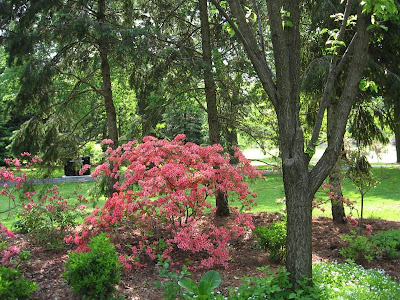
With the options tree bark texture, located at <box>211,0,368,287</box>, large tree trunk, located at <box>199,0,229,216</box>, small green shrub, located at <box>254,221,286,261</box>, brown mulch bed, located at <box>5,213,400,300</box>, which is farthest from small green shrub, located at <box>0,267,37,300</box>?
large tree trunk, located at <box>199,0,229,216</box>

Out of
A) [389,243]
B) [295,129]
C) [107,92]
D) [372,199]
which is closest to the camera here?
[295,129]

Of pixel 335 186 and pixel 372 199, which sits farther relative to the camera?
pixel 372 199

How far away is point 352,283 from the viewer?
4.56 meters

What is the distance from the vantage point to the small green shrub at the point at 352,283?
4008mm

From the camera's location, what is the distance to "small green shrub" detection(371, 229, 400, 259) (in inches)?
227

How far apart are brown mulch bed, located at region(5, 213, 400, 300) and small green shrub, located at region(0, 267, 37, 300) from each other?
0.63 metres

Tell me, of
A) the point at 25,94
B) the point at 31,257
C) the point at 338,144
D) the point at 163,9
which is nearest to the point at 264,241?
the point at 338,144

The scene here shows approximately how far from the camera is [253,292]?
12.9 ft

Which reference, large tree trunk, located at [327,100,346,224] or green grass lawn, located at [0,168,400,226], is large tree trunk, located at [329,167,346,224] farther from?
green grass lawn, located at [0,168,400,226]

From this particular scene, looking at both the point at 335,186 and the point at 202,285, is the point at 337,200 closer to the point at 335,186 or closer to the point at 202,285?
the point at 335,186

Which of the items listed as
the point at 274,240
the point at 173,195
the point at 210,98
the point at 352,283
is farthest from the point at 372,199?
the point at 173,195

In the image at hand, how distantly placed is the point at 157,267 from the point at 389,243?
140 inches

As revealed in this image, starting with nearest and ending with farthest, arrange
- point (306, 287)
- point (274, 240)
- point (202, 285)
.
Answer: point (202, 285) < point (306, 287) < point (274, 240)

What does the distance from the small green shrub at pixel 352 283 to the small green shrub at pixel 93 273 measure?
225 centimetres
